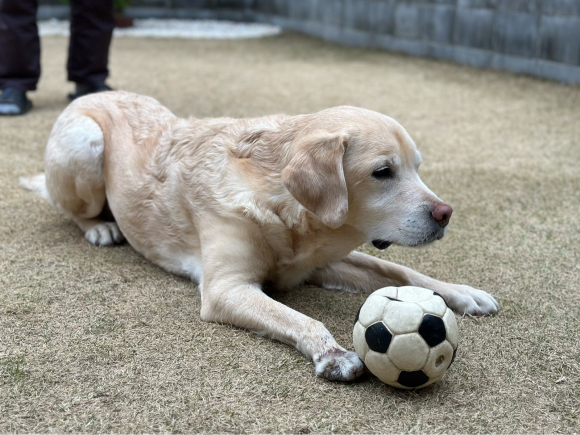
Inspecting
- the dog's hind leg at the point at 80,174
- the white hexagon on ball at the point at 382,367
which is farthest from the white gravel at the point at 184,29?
the white hexagon on ball at the point at 382,367

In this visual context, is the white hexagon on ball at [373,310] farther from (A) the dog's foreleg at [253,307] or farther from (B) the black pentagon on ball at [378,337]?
(A) the dog's foreleg at [253,307]

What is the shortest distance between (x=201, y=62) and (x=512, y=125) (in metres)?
4.61

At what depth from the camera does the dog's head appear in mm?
2236

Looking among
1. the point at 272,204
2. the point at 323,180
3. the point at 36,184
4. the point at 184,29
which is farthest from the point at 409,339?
the point at 184,29

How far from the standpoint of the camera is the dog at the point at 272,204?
7.39 feet

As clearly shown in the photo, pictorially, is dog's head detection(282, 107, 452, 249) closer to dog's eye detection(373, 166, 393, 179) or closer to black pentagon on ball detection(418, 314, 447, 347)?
dog's eye detection(373, 166, 393, 179)

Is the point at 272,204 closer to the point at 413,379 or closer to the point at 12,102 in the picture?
the point at 413,379

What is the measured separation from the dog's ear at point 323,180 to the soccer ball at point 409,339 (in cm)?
40

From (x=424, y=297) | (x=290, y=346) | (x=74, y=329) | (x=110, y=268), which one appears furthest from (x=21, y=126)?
(x=424, y=297)

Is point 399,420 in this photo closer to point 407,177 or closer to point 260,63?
point 407,177

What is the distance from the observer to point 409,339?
1.87 meters

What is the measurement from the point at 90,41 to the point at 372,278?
13.5 feet

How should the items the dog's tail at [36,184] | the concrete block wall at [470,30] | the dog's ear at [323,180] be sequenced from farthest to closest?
the concrete block wall at [470,30] < the dog's tail at [36,184] < the dog's ear at [323,180]

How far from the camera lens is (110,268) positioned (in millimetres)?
2857
